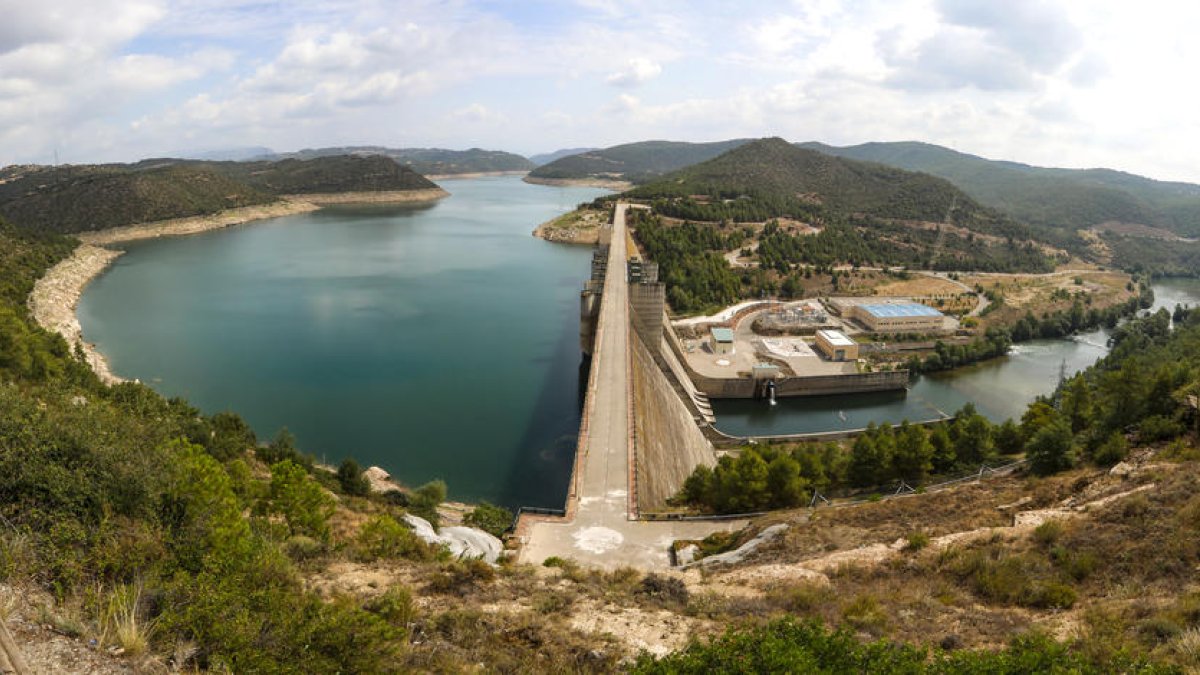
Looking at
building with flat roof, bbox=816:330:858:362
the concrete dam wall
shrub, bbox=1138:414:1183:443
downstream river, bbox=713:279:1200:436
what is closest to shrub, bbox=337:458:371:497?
the concrete dam wall

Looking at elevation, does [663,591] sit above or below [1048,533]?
below

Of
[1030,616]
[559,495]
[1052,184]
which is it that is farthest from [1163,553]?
[1052,184]

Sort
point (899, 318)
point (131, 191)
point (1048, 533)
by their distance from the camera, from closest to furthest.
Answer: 1. point (1048, 533)
2. point (899, 318)
3. point (131, 191)

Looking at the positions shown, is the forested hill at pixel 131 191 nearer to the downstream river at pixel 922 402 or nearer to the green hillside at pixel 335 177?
the green hillside at pixel 335 177

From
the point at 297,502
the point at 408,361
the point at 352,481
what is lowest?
the point at 352,481

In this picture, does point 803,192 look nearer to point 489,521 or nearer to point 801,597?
point 489,521

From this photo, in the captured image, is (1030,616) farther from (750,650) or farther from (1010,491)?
A: (1010,491)


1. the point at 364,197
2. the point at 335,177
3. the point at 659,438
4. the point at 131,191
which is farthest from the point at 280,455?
the point at 335,177
